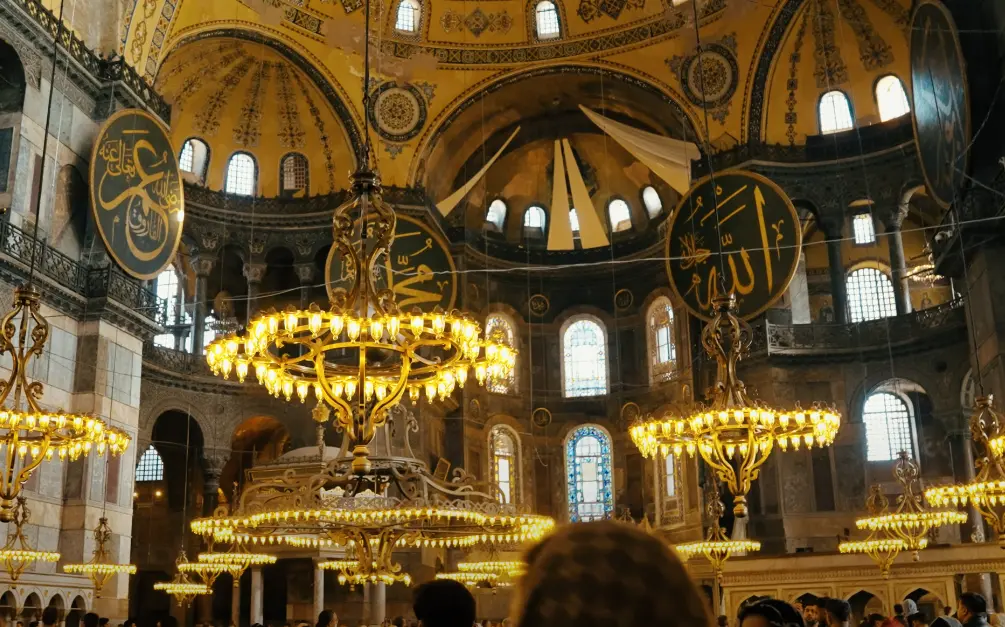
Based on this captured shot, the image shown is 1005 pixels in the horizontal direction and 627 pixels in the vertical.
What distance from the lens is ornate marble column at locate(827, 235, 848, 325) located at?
19.2 m

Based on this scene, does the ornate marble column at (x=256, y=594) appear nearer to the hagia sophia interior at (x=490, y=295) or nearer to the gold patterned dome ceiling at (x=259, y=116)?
the hagia sophia interior at (x=490, y=295)

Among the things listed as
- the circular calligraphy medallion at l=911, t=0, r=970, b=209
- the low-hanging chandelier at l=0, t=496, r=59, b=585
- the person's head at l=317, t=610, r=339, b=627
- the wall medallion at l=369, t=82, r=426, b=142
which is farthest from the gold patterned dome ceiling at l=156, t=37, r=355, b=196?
the person's head at l=317, t=610, r=339, b=627

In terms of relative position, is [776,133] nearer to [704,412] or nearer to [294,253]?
[294,253]

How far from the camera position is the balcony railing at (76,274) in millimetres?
12820

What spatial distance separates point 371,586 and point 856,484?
8946 mm

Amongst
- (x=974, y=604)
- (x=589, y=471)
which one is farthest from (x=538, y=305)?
(x=974, y=604)

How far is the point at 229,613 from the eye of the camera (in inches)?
855

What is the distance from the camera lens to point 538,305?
949 inches

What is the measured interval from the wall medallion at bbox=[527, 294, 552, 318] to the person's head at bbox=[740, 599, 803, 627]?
69.8 ft

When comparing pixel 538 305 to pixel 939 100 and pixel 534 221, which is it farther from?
pixel 939 100

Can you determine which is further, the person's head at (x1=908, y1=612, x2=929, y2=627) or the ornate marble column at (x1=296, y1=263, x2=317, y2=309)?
the ornate marble column at (x1=296, y1=263, x2=317, y2=309)

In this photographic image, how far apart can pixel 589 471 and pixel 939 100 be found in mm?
12396

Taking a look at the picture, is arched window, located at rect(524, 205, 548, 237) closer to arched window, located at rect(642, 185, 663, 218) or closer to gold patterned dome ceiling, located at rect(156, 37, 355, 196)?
arched window, located at rect(642, 185, 663, 218)

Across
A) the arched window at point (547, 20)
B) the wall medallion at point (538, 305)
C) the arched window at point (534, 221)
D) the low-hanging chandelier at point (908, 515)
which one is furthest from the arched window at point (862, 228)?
the low-hanging chandelier at point (908, 515)
